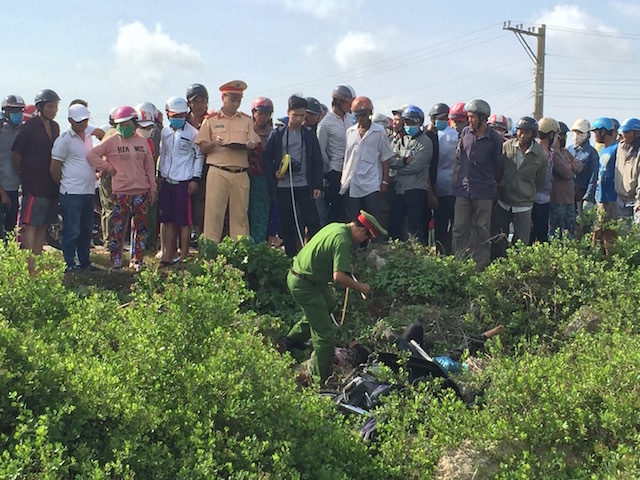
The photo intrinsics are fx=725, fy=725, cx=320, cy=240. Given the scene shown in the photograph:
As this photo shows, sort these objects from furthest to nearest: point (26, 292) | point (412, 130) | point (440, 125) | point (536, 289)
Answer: point (440, 125)
point (412, 130)
point (536, 289)
point (26, 292)

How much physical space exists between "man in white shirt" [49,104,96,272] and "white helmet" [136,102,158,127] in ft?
4.12

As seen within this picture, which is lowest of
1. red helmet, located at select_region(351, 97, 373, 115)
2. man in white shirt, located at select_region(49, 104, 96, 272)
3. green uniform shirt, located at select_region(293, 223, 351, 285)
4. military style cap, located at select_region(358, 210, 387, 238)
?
green uniform shirt, located at select_region(293, 223, 351, 285)

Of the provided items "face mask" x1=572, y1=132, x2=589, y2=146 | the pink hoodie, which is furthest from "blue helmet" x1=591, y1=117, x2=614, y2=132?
the pink hoodie

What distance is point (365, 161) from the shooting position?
9031 mm

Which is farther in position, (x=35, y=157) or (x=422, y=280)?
(x=35, y=157)

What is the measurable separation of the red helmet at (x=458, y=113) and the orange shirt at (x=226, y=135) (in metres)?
3.11

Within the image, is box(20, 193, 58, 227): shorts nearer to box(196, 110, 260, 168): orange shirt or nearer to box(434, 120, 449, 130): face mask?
box(196, 110, 260, 168): orange shirt

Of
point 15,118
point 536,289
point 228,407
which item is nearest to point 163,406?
point 228,407

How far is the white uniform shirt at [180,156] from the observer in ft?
29.1

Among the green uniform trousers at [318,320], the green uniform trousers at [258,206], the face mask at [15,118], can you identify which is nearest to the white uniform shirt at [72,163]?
the face mask at [15,118]

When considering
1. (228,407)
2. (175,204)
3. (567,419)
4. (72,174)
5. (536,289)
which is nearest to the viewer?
(228,407)

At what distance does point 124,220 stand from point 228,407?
5384 millimetres

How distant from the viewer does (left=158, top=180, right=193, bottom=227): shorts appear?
8953 millimetres

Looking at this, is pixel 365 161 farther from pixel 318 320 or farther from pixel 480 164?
pixel 318 320
